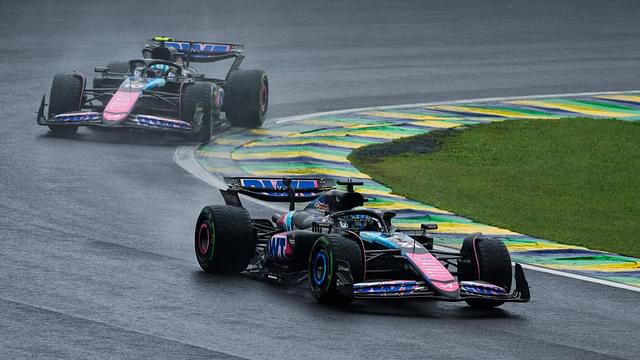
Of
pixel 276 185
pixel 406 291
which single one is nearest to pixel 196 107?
pixel 276 185

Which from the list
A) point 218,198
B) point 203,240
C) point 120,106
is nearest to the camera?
point 203,240

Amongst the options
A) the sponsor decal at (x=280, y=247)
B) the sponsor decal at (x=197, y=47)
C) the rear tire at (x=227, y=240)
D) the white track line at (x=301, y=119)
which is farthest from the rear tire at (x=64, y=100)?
the sponsor decal at (x=280, y=247)

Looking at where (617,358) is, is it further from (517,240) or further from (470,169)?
(470,169)

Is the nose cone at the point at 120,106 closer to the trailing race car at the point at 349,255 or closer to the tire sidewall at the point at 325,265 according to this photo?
the trailing race car at the point at 349,255

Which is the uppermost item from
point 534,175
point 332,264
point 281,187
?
point 281,187

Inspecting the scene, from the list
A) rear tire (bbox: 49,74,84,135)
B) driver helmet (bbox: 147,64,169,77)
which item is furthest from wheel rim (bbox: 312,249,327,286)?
driver helmet (bbox: 147,64,169,77)

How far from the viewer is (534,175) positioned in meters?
22.3

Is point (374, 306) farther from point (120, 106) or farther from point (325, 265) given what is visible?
point (120, 106)

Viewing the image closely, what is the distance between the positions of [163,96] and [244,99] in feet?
5.90

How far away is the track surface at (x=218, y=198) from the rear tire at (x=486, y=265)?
1.11 feet

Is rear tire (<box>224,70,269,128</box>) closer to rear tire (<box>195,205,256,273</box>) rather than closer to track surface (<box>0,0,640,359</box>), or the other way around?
track surface (<box>0,0,640,359</box>)

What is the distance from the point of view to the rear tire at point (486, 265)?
14062 millimetres

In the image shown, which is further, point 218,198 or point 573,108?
point 573,108

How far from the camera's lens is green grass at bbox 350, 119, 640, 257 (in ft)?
61.3
